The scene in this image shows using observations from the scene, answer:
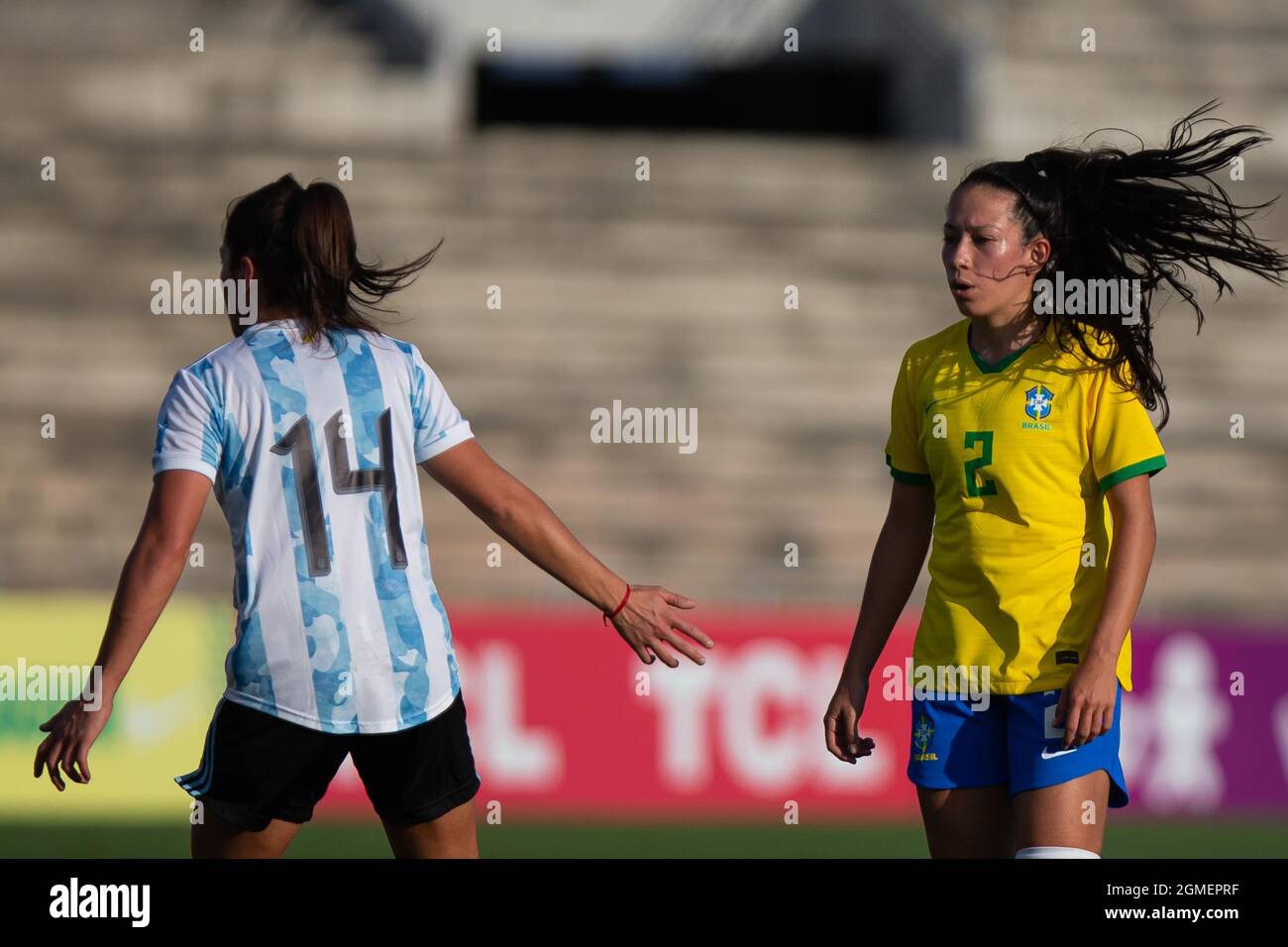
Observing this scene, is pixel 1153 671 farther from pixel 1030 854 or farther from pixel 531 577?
pixel 1030 854

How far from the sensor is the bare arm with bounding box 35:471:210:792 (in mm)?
3416

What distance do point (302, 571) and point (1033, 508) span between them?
160 cm

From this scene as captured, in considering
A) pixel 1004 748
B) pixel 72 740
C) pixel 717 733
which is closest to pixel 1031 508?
pixel 1004 748

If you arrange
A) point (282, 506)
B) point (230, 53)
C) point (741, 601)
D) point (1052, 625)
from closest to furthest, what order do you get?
point (282, 506) < point (1052, 625) < point (741, 601) < point (230, 53)

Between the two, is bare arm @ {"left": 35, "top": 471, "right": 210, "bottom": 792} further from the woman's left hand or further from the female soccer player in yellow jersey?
the woman's left hand

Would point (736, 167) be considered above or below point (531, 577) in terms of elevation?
above

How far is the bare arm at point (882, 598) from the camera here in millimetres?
3988

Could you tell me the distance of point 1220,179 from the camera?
1402 cm

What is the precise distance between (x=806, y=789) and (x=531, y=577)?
333 cm

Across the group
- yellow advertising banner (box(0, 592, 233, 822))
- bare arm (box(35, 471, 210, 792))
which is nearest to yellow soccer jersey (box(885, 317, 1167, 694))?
bare arm (box(35, 471, 210, 792))

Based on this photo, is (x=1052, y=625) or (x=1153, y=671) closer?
(x=1052, y=625)

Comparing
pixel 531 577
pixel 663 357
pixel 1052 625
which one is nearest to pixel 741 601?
pixel 531 577

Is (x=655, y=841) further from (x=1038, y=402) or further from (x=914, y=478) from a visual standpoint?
(x=1038, y=402)
